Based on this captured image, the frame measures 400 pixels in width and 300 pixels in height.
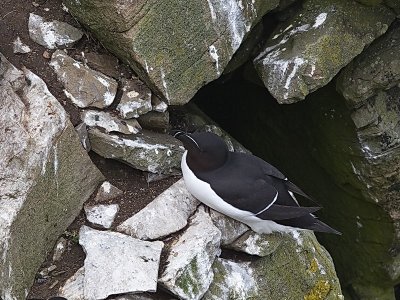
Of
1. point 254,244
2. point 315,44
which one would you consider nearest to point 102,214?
point 254,244

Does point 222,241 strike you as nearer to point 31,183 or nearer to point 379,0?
point 31,183

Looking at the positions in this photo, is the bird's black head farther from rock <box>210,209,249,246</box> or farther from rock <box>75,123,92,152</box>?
rock <box>75,123,92,152</box>

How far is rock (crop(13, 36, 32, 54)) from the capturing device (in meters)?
4.97

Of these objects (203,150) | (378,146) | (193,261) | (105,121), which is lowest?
(378,146)

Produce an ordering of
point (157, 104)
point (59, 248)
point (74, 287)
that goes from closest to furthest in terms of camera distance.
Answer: point (74, 287) → point (59, 248) → point (157, 104)

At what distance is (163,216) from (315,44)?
1.79 m

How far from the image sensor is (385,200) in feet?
21.5

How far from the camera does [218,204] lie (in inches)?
181

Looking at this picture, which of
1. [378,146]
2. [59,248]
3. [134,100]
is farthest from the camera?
[378,146]

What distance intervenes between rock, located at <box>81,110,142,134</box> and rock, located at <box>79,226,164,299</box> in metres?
0.74

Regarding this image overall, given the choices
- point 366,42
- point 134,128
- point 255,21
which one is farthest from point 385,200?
point 134,128

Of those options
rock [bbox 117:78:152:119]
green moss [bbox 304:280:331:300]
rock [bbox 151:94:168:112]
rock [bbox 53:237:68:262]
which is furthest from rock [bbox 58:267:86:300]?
green moss [bbox 304:280:331:300]

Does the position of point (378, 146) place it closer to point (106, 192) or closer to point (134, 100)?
point (134, 100)

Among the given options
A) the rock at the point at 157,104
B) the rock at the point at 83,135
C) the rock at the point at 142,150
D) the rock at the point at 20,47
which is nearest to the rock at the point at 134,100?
the rock at the point at 157,104
